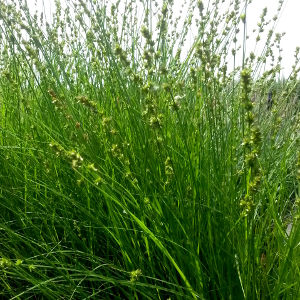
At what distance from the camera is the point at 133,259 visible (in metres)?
1.53

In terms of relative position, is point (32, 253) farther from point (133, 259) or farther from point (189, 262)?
point (189, 262)

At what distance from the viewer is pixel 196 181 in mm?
1703

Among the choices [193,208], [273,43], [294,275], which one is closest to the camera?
[294,275]

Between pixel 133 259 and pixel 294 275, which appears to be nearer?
pixel 294 275

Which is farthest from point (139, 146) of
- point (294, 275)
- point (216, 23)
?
point (216, 23)

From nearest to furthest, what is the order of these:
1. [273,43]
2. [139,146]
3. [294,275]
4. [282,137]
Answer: [294,275], [139,146], [273,43], [282,137]

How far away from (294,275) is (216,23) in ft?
5.64

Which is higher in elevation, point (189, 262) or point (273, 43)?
point (273, 43)

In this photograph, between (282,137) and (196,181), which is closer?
(196,181)

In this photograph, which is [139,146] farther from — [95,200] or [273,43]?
[273,43]

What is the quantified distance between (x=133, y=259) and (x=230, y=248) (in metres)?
0.36

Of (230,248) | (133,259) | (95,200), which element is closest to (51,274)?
(95,200)

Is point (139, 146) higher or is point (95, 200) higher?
point (139, 146)

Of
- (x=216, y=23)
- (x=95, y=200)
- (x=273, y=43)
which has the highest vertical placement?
(x=216, y=23)
